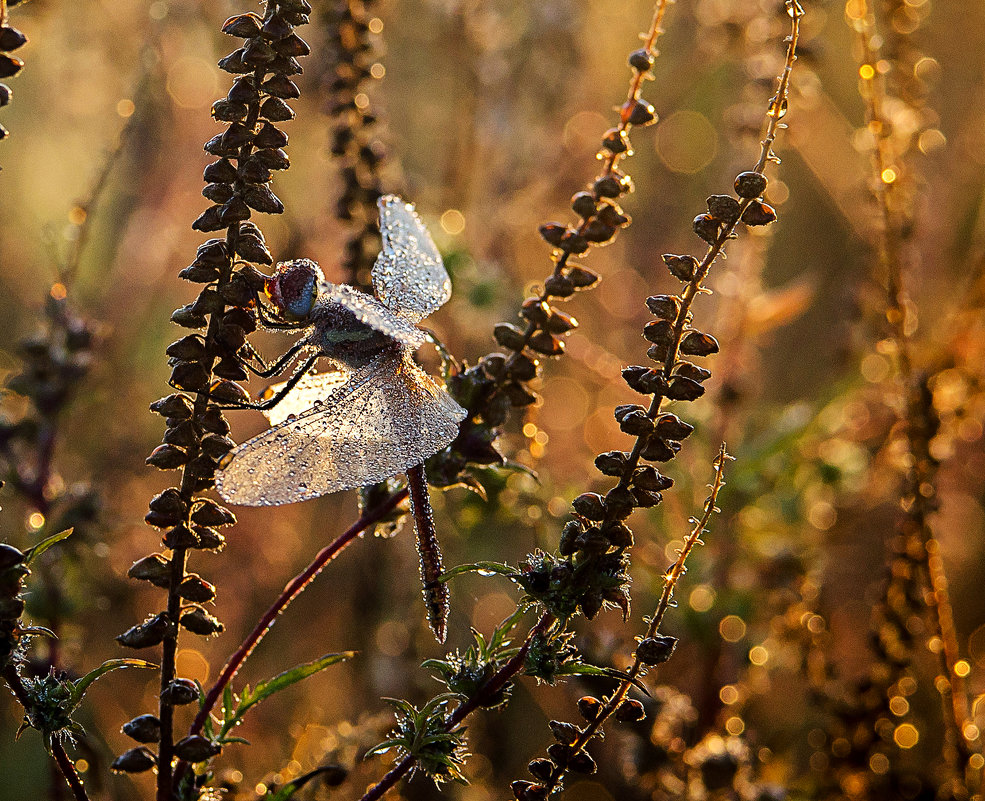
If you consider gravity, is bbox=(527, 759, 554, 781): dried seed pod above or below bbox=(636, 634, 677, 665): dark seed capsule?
below

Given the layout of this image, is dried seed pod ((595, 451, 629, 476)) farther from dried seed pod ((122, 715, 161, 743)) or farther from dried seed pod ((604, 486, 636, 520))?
dried seed pod ((122, 715, 161, 743))

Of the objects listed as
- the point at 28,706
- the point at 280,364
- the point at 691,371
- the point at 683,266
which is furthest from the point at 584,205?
the point at 28,706

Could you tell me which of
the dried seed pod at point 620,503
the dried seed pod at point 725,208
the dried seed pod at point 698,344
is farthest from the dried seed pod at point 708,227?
the dried seed pod at point 620,503

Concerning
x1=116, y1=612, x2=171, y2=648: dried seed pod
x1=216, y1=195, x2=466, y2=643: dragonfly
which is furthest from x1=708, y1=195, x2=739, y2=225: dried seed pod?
x1=116, y1=612, x2=171, y2=648: dried seed pod

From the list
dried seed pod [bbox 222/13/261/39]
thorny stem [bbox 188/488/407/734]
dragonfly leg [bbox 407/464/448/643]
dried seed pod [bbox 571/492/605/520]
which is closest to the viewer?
dried seed pod [bbox 222/13/261/39]

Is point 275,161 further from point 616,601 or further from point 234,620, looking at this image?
point 234,620

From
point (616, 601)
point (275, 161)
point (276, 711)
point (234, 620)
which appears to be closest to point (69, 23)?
point (234, 620)

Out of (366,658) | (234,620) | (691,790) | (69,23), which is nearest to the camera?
(691,790)

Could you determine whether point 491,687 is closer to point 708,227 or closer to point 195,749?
point 195,749
